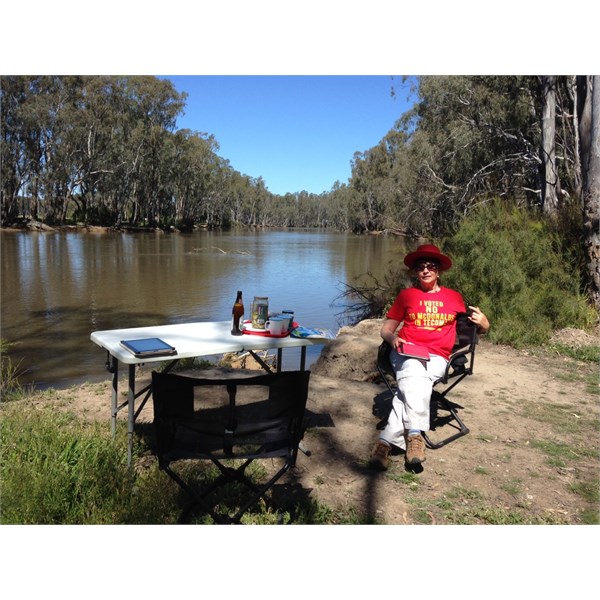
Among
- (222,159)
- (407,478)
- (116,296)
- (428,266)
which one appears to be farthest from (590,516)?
(222,159)

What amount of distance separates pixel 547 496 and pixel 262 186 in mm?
106615

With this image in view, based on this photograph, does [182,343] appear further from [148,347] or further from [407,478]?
[407,478]

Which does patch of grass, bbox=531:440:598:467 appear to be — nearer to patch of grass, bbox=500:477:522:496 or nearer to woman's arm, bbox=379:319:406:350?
patch of grass, bbox=500:477:522:496

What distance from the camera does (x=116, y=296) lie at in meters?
13.0

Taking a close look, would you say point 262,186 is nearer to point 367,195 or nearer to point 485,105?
point 367,195

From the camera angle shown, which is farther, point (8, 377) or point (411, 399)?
point (8, 377)

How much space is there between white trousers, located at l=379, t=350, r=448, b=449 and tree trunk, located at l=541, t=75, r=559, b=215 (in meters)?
7.65

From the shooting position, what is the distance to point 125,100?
42250 mm

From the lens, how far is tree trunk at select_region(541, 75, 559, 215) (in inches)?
404

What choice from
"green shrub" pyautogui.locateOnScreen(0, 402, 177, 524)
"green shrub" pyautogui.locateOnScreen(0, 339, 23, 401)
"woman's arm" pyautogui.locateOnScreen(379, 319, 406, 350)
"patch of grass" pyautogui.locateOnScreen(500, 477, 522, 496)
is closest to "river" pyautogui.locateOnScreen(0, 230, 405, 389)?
"green shrub" pyautogui.locateOnScreen(0, 339, 23, 401)

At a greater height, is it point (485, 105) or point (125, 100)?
point (125, 100)

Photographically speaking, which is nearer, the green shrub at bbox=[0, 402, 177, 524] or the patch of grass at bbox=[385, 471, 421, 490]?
the green shrub at bbox=[0, 402, 177, 524]

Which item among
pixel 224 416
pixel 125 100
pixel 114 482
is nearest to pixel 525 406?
pixel 224 416

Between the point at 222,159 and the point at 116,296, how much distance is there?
5773 cm
